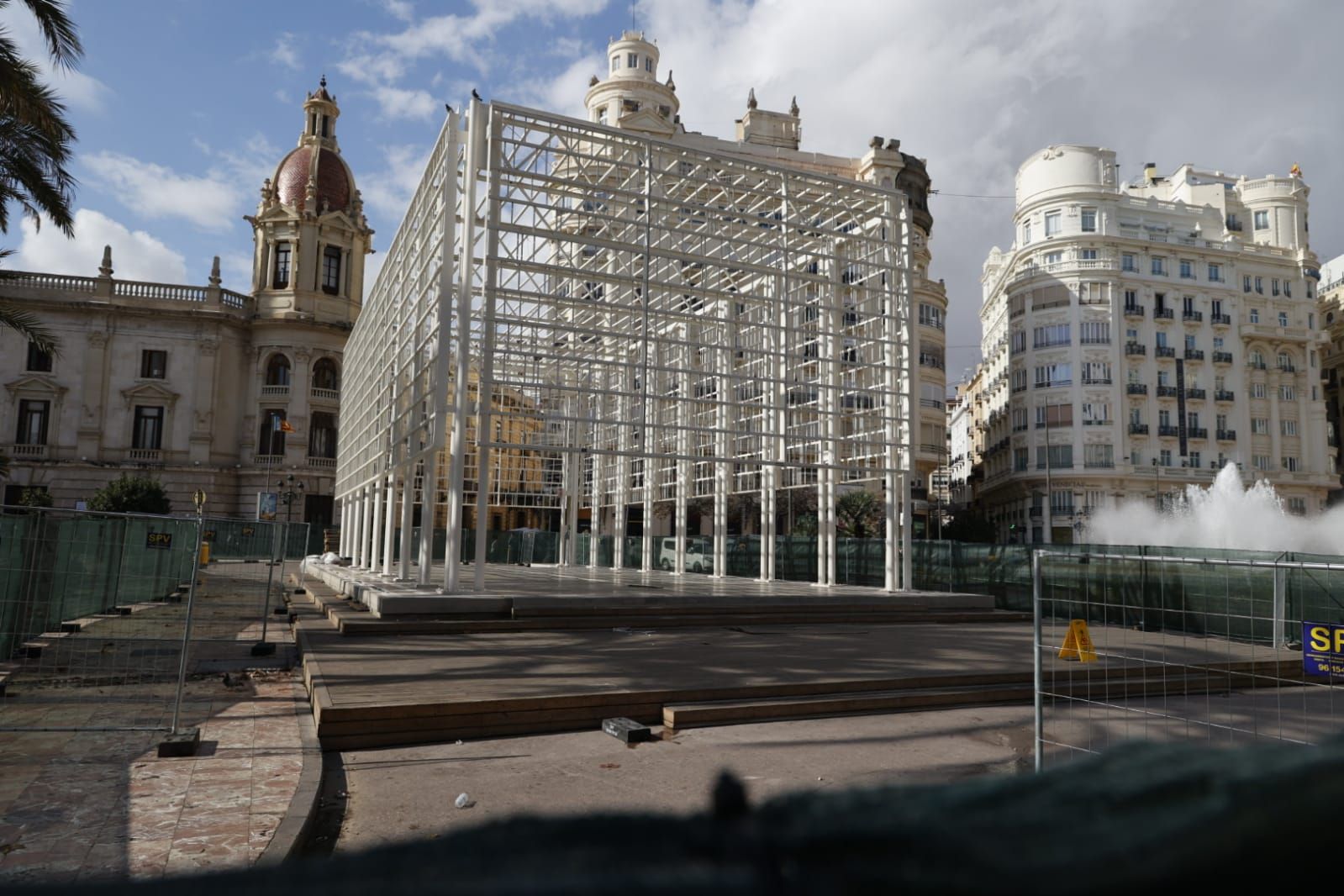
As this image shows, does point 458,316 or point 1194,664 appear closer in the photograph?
point 1194,664

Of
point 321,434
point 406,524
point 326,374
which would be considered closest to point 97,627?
point 406,524

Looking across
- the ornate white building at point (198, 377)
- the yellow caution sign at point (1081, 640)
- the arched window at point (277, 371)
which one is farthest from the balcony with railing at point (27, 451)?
the yellow caution sign at point (1081, 640)

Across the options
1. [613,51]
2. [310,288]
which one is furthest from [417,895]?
[613,51]

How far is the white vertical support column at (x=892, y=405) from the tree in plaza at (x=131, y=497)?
132 feet

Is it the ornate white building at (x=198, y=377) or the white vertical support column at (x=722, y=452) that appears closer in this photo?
the white vertical support column at (x=722, y=452)

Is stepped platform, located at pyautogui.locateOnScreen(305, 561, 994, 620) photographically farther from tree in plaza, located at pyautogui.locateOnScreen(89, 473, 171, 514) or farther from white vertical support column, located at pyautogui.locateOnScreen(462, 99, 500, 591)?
tree in plaza, located at pyautogui.locateOnScreen(89, 473, 171, 514)

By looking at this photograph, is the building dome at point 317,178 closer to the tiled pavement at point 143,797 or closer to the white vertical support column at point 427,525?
the white vertical support column at point 427,525

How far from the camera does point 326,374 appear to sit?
189 ft

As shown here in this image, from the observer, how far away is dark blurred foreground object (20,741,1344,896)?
0.69 metres

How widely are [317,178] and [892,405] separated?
167 ft

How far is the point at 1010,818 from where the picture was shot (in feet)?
2.48

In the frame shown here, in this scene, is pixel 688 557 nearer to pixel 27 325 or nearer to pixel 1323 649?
pixel 27 325

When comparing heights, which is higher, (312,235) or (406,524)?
(312,235)

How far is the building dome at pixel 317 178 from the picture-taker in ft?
193
